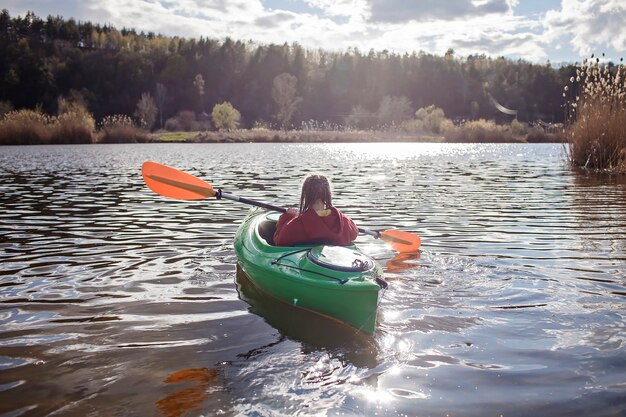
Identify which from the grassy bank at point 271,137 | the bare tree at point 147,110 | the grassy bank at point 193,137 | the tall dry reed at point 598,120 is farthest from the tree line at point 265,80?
the tall dry reed at point 598,120

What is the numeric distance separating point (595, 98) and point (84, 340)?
14903 mm

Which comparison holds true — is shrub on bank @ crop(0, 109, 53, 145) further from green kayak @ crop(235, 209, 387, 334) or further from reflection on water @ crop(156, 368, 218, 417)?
reflection on water @ crop(156, 368, 218, 417)

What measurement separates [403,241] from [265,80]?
89437mm

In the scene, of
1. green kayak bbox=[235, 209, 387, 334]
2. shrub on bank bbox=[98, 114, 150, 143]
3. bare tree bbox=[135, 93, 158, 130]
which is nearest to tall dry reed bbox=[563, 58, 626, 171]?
green kayak bbox=[235, 209, 387, 334]

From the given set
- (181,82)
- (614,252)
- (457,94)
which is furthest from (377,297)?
(457,94)

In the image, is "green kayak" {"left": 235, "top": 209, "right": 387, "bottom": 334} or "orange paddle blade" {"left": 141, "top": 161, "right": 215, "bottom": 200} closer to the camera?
"green kayak" {"left": 235, "top": 209, "right": 387, "bottom": 334}

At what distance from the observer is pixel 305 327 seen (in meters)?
4.62

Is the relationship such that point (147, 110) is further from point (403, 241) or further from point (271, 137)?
point (403, 241)

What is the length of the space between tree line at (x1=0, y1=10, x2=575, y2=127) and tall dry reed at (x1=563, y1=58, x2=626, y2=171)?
197 feet

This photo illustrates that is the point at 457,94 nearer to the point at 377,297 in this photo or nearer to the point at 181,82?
the point at 181,82

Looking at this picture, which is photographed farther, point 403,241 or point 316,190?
point 403,241

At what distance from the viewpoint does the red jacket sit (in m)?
5.18

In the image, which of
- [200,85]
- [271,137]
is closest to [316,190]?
[271,137]

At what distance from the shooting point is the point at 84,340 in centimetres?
427
